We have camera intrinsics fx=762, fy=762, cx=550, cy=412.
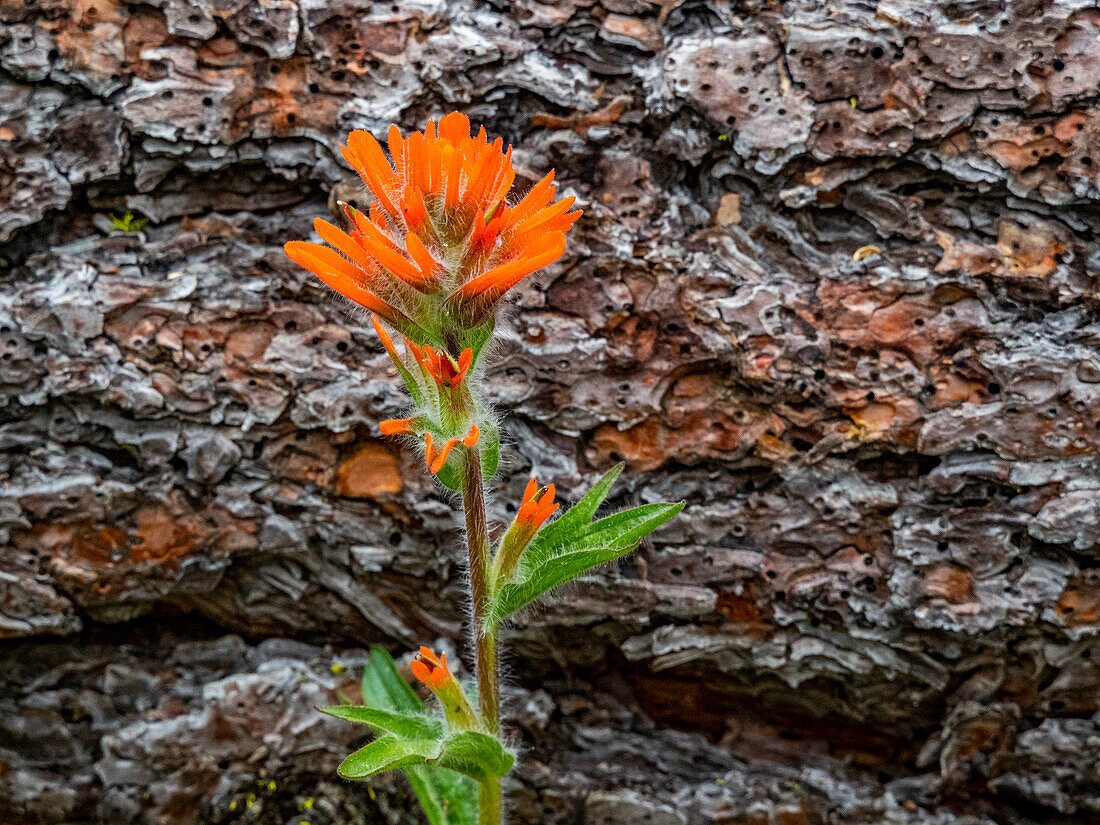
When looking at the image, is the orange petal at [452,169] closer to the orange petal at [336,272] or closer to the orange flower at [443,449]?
the orange petal at [336,272]

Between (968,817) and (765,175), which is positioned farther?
(968,817)

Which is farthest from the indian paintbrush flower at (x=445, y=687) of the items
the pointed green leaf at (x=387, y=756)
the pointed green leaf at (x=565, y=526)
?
the pointed green leaf at (x=565, y=526)

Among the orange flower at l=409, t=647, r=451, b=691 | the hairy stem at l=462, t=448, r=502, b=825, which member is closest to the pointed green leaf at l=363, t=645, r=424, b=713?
the hairy stem at l=462, t=448, r=502, b=825

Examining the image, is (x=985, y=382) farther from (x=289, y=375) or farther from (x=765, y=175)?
(x=289, y=375)

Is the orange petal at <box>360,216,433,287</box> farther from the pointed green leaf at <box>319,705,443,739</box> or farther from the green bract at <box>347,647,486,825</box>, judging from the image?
the green bract at <box>347,647,486,825</box>

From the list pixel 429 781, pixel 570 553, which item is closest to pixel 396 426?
pixel 570 553

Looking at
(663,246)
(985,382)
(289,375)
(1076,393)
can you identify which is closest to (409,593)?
(289,375)

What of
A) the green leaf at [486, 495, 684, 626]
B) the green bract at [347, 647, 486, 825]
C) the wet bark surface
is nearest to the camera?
the green leaf at [486, 495, 684, 626]
